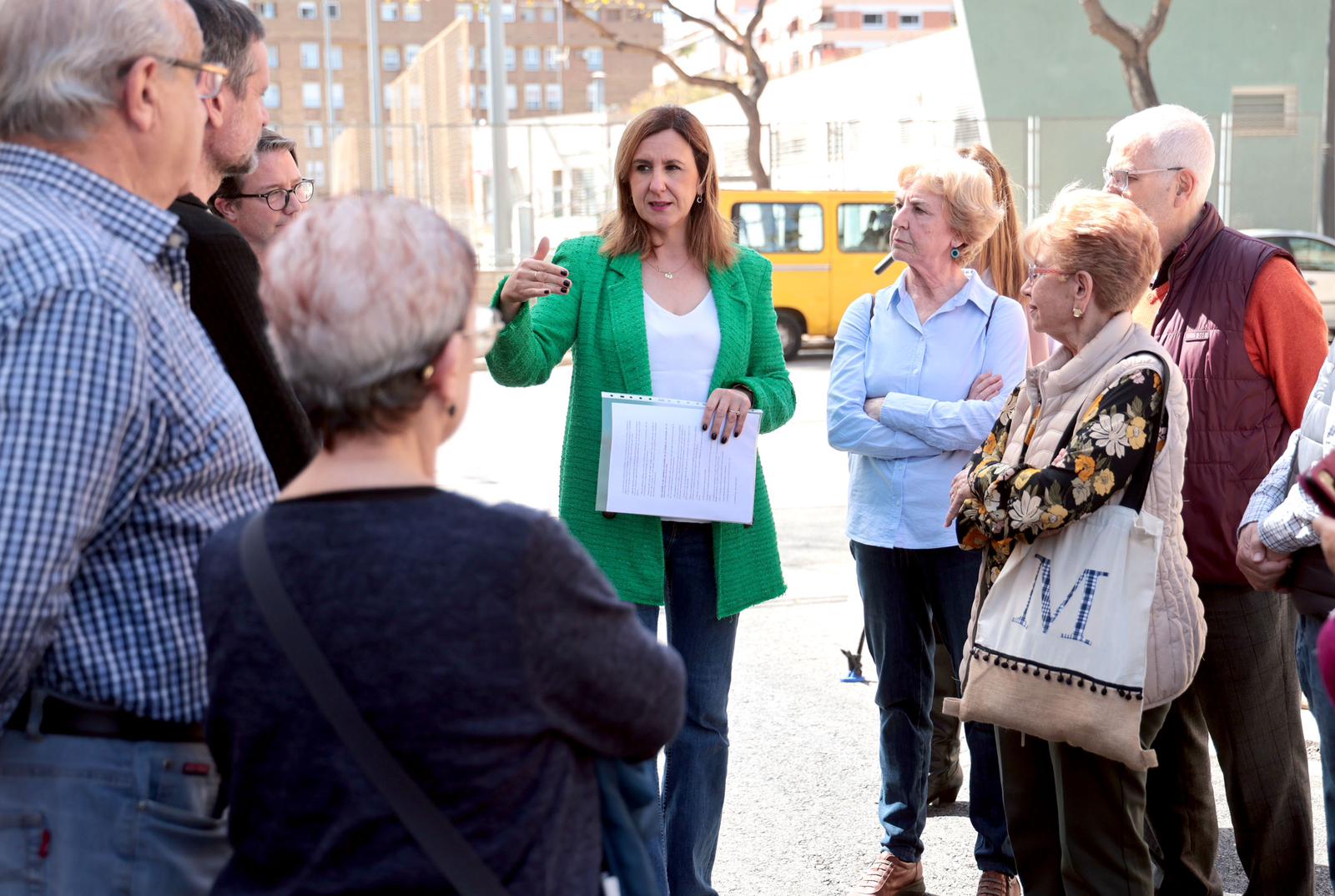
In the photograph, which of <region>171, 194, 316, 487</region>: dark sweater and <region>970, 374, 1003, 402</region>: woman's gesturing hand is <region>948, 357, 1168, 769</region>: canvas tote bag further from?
<region>171, 194, 316, 487</region>: dark sweater

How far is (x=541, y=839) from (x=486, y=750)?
136 millimetres

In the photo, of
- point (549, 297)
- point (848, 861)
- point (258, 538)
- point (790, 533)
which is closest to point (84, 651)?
point (258, 538)

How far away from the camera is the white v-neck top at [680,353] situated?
3.58 meters

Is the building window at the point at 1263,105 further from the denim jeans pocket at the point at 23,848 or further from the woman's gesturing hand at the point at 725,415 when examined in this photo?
the denim jeans pocket at the point at 23,848

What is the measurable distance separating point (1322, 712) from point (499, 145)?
893 inches

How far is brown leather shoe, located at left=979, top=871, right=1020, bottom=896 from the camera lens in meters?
3.84

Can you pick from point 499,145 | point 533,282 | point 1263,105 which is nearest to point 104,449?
point 533,282

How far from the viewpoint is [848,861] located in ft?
13.5

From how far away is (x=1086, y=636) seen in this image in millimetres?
2969

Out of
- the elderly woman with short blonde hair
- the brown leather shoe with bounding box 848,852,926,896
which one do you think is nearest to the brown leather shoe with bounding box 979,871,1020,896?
the elderly woman with short blonde hair

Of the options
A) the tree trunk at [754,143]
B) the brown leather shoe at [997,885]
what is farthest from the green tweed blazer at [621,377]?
the tree trunk at [754,143]

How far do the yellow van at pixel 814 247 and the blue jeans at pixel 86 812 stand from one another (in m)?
18.1

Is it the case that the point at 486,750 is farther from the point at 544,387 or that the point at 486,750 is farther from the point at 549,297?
the point at 544,387

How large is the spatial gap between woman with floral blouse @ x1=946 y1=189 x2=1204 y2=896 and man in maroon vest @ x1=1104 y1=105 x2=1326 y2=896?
44cm
